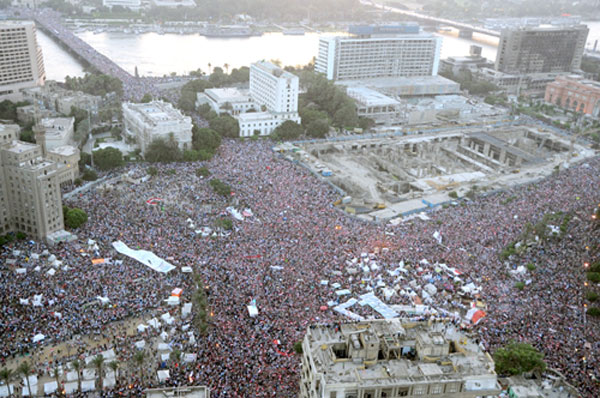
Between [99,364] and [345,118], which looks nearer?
[99,364]

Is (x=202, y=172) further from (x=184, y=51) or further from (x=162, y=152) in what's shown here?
(x=184, y=51)

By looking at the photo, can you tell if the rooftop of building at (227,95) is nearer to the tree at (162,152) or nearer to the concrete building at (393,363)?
the tree at (162,152)

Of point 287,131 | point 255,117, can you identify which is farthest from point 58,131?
point 287,131

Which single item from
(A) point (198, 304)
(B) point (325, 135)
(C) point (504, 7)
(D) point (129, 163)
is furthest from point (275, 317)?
(C) point (504, 7)

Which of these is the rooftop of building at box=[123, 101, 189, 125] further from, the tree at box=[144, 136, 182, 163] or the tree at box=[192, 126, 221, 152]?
the tree at box=[144, 136, 182, 163]

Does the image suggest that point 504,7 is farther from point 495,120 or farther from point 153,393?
point 153,393

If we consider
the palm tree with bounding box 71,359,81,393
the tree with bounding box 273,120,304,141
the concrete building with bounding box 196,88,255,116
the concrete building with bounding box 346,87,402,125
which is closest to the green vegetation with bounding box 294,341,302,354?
the palm tree with bounding box 71,359,81,393

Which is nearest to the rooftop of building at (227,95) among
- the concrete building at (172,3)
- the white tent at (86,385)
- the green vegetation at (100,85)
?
the green vegetation at (100,85)
